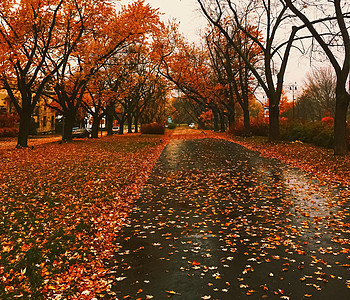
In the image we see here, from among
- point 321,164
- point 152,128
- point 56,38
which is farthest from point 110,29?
point 152,128

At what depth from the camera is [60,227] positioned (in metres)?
6.06

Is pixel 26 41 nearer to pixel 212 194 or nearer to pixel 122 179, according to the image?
pixel 122 179

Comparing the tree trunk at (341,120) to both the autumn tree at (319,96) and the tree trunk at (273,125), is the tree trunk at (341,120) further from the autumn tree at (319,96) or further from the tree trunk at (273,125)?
the autumn tree at (319,96)

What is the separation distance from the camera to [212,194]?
8.83 metres

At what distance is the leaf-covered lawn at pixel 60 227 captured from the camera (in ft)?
13.2

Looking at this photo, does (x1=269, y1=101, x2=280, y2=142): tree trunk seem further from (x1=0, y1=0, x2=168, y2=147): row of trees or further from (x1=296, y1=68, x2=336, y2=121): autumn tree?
(x1=296, y1=68, x2=336, y2=121): autumn tree

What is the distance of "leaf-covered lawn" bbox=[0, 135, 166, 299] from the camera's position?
158 inches

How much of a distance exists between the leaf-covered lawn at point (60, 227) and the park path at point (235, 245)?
355mm

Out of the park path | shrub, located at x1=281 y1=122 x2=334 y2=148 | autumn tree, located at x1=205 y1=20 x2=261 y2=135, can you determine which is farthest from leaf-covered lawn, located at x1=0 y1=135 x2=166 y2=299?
autumn tree, located at x1=205 y1=20 x2=261 y2=135

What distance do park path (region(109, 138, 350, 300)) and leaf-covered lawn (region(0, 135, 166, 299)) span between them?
14.0 inches

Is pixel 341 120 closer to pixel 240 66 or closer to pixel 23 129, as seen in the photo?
pixel 240 66

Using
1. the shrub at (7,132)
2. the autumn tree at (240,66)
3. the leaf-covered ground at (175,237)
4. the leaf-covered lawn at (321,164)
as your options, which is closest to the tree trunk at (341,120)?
the leaf-covered lawn at (321,164)

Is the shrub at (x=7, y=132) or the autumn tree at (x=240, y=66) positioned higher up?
the autumn tree at (x=240, y=66)

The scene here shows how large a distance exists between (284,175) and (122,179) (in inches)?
210
